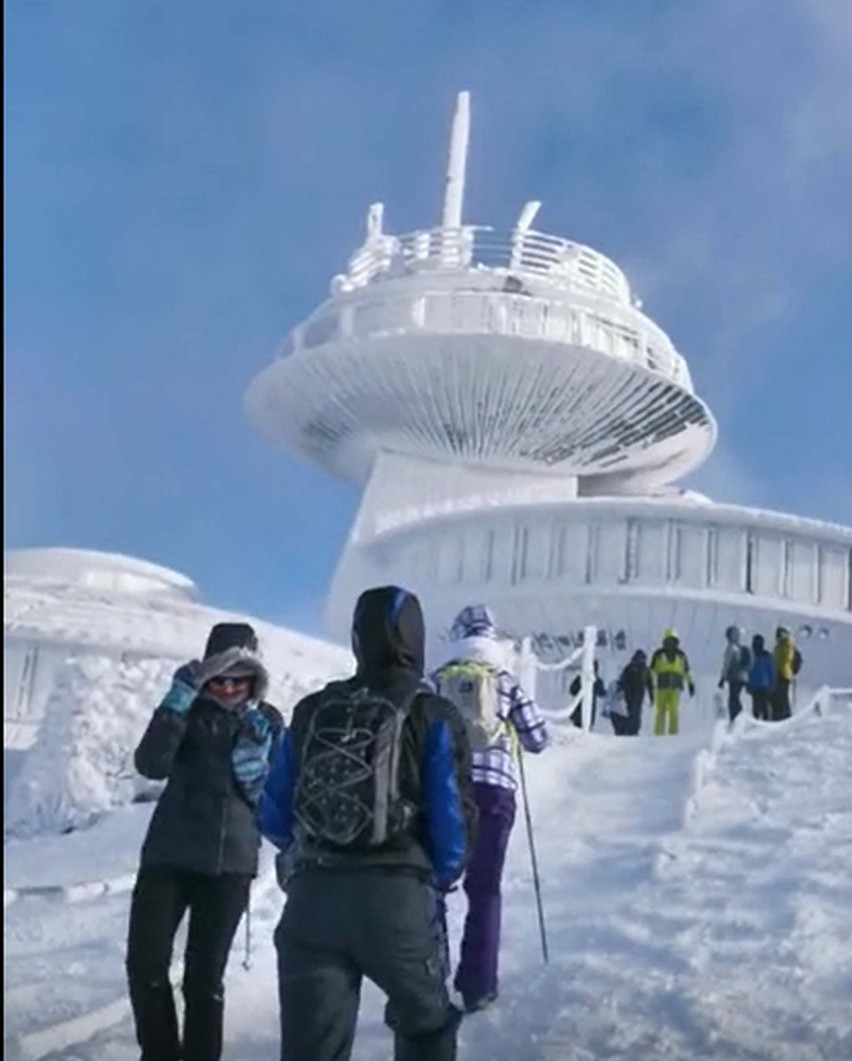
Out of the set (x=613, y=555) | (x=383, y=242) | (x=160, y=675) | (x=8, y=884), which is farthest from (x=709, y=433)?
(x=613, y=555)

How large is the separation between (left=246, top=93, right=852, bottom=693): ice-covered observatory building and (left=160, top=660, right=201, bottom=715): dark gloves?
1.95 metres

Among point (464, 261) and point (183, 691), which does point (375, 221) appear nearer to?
point (183, 691)

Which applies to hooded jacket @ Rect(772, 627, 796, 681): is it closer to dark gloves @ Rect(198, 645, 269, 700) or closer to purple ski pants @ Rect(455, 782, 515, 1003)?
purple ski pants @ Rect(455, 782, 515, 1003)

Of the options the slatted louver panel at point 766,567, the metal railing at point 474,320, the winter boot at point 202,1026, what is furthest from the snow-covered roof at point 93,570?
the slatted louver panel at point 766,567

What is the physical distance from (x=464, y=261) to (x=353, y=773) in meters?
6.25

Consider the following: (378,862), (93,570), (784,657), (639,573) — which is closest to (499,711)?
(378,862)

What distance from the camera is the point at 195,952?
2.57m

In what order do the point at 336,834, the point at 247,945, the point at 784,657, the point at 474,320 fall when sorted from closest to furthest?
1. the point at 336,834
2. the point at 247,945
3. the point at 784,657
4. the point at 474,320

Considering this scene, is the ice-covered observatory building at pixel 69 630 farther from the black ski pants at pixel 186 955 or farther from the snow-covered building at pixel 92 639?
the black ski pants at pixel 186 955

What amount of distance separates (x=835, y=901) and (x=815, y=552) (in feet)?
14.0

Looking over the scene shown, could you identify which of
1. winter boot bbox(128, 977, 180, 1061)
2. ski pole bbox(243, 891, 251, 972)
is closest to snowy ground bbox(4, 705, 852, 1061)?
ski pole bbox(243, 891, 251, 972)

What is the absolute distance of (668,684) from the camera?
6527mm

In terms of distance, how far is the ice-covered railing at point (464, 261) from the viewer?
5430 millimetres

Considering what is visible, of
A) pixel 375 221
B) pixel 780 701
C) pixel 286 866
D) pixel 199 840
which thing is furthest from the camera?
pixel 780 701
